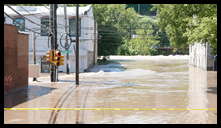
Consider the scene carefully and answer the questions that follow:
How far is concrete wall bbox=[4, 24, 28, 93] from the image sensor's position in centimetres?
2253

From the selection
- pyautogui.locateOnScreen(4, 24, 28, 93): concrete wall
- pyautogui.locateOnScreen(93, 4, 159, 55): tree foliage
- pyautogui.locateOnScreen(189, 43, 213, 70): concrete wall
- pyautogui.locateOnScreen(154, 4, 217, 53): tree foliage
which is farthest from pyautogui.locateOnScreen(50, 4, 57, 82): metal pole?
pyautogui.locateOnScreen(93, 4, 159, 55): tree foliage

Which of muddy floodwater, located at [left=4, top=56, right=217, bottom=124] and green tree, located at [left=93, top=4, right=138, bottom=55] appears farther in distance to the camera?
green tree, located at [left=93, top=4, right=138, bottom=55]

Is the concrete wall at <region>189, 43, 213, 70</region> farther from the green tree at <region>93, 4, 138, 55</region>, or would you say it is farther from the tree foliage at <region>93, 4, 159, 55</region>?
the tree foliage at <region>93, 4, 159, 55</region>

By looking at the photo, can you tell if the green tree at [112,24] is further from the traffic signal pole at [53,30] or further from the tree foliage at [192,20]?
the tree foliage at [192,20]

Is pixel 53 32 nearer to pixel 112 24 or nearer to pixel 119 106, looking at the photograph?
pixel 119 106

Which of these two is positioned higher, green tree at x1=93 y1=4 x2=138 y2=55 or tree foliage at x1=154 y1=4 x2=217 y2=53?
green tree at x1=93 y1=4 x2=138 y2=55

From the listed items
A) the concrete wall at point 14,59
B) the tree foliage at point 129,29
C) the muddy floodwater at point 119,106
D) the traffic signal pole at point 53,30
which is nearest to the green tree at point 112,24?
the tree foliage at point 129,29

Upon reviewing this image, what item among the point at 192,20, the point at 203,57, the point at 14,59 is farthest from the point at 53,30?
the point at 203,57

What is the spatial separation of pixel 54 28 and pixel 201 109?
1783 cm

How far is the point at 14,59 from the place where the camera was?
78.9 feet

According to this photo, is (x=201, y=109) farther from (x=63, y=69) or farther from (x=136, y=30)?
(x=136, y=30)

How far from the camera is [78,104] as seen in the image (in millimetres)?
18328

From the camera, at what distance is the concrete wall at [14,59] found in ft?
73.9
